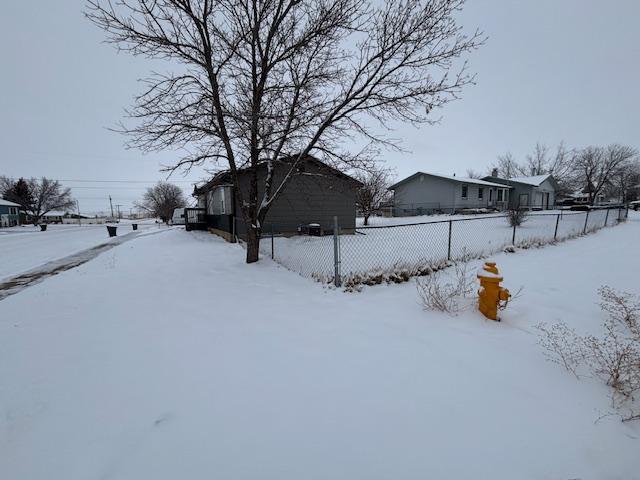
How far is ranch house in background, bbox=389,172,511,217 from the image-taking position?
28219 mm

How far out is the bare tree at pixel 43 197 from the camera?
49516 millimetres

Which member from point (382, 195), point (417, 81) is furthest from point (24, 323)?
point (382, 195)

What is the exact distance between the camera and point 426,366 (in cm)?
271

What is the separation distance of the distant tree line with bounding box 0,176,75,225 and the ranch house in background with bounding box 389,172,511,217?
201ft

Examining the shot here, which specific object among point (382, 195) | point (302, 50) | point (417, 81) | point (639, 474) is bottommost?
point (639, 474)

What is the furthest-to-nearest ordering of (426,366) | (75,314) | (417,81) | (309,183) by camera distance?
(309,183) < (417,81) < (75,314) < (426,366)

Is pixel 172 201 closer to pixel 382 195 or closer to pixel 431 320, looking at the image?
pixel 382 195

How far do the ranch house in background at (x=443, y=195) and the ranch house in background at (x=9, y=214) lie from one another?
55082 mm

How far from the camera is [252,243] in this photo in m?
7.46

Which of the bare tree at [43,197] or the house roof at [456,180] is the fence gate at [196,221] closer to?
the house roof at [456,180]

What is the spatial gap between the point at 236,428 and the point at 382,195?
877 inches

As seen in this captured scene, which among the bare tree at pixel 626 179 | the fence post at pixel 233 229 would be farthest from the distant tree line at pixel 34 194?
the bare tree at pixel 626 179

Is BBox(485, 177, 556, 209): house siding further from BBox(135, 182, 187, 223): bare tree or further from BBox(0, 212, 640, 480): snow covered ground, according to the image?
BBox(135, 182, 187, 223): bare tree

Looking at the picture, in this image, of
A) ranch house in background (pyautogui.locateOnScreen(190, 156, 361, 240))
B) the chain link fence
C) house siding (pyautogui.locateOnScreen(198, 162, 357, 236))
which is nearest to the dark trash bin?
ranch house in background (pyautogui.locateOnScreen(190, 156, 361, 240))
